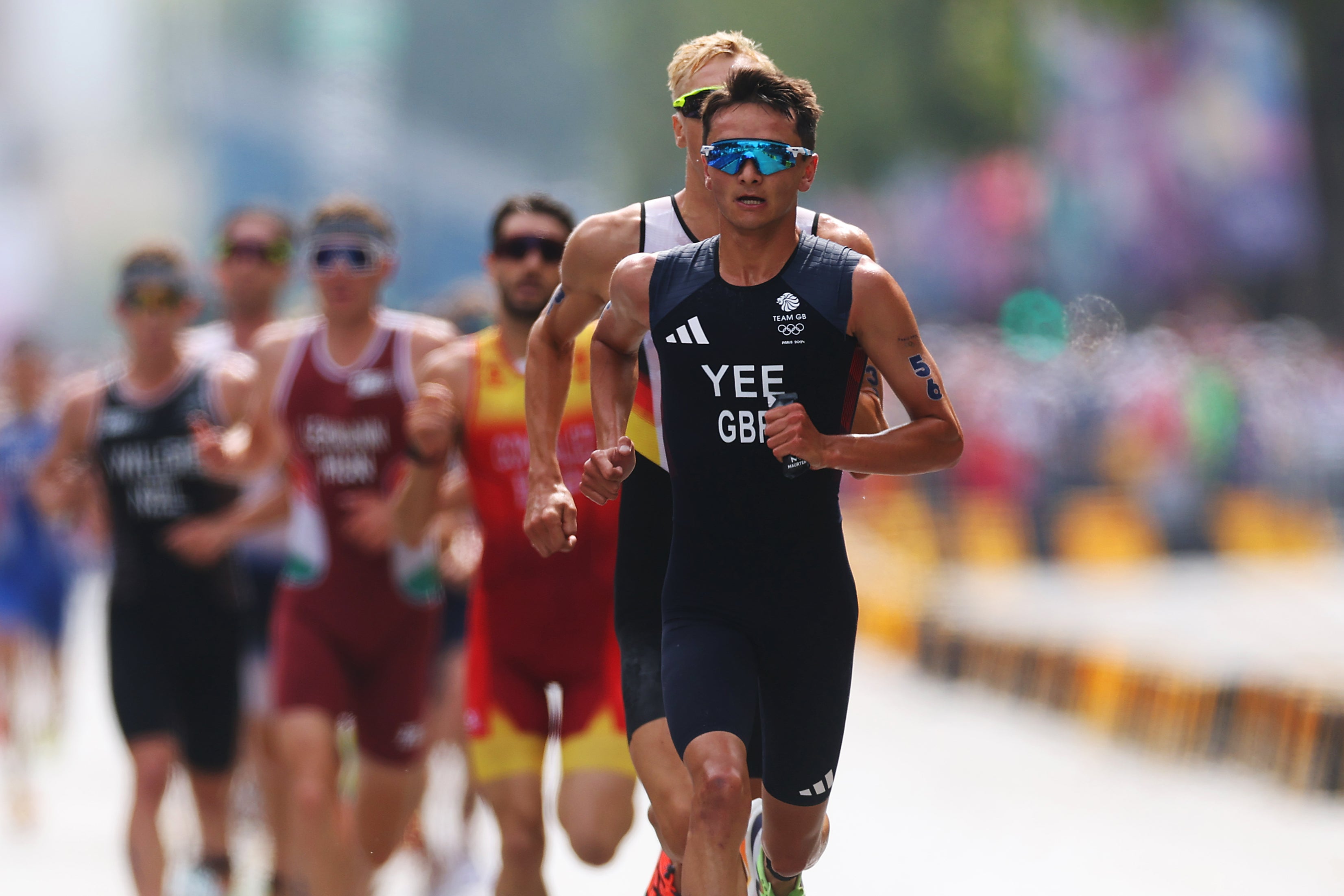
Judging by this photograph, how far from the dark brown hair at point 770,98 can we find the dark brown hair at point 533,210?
6.15 ft

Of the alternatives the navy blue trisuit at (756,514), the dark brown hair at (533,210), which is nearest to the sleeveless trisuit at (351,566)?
the dark brown hair at (533,210)

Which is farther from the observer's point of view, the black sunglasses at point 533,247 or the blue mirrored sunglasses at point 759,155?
the black sunglasses at point 533,247

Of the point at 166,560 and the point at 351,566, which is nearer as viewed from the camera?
the point at 351,566

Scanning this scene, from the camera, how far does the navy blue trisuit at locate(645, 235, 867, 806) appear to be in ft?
17.1

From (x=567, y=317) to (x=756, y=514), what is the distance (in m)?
1.08

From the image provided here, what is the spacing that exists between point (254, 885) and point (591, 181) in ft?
266

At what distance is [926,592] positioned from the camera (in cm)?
1905

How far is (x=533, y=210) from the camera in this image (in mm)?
7223

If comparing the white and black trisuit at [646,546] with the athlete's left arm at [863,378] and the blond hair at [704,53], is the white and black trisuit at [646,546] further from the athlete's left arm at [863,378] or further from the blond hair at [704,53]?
the blond hair at [704,53]

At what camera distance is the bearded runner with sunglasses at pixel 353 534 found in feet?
25.5

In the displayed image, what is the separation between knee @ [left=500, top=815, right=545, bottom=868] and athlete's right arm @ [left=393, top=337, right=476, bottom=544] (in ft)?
3.92

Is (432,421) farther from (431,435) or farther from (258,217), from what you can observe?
(258,217)

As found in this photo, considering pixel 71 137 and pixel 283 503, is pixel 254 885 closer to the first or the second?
pixel 283 503

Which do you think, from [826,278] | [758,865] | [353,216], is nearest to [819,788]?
[758,865]
